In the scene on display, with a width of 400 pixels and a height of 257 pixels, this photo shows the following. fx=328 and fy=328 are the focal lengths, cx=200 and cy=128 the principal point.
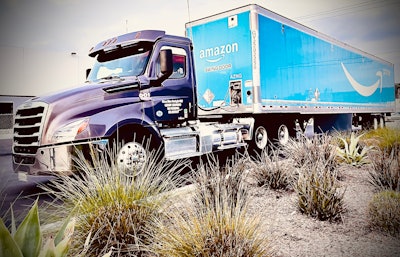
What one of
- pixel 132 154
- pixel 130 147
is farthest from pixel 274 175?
pixel 130 147

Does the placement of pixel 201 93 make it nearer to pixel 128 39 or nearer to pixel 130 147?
pixel 128 39

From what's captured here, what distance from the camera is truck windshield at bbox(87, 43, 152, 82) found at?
5.84m

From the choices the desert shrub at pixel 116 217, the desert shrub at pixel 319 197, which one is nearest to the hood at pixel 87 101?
the desert shrub at pixel 116 217

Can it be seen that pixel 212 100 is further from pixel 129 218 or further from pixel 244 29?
pixel 129 218

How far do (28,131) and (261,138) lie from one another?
226 inches

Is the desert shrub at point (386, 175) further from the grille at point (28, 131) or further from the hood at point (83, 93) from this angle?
the grille at point (28, 131)

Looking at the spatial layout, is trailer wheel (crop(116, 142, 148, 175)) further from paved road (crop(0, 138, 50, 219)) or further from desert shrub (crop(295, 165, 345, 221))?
desert shrub (crop(295, 165, 345, 221))

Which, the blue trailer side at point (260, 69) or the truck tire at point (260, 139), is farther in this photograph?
the truck tire at point (260, 139)

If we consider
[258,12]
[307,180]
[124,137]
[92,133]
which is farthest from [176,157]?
[258,12]

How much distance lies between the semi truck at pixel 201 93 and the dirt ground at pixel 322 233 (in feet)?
5.39

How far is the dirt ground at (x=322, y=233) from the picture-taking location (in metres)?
2.63

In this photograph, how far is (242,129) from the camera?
Answer: 26.6 ft

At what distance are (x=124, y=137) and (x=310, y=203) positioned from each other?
3039mm

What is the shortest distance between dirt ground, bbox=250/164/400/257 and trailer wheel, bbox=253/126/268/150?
4.42 meters
